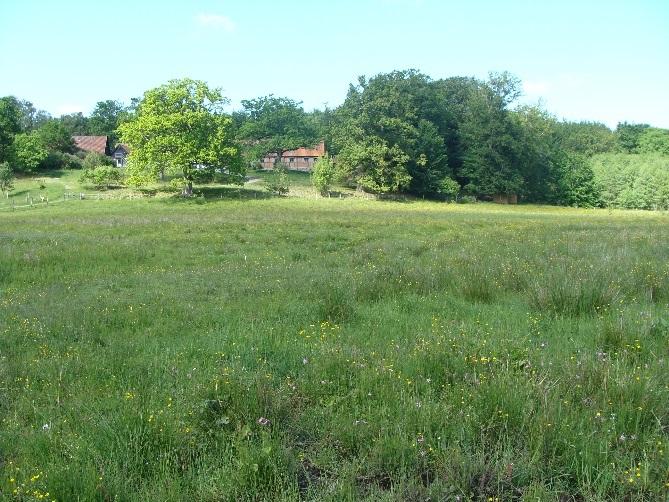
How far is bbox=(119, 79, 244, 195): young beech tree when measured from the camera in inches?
2301

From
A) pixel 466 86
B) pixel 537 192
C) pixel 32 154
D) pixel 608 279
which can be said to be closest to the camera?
pixel 608 279

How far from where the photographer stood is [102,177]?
66438 mm

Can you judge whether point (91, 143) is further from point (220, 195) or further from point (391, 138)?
point (391, 138)

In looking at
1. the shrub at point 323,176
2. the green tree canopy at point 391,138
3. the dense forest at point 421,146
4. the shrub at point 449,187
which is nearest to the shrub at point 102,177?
the dense forest at point 421,146

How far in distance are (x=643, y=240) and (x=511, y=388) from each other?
19334mm

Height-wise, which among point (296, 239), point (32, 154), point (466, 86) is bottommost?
point (296, 239)

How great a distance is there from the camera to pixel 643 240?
2097 centimetres

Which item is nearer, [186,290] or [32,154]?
[186,290]

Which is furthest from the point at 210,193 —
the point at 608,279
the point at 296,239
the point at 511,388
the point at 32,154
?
the point at 511,388

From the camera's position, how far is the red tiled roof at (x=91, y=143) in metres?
99.3

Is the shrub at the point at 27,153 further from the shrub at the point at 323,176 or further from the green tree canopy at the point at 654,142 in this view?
the green tree canopy at the point at 654,142

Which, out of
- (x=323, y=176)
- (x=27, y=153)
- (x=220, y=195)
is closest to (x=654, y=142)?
(x=323, y=176)

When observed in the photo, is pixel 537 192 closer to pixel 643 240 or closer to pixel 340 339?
pixel 643 240

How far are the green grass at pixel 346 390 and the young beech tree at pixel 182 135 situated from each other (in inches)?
1956
